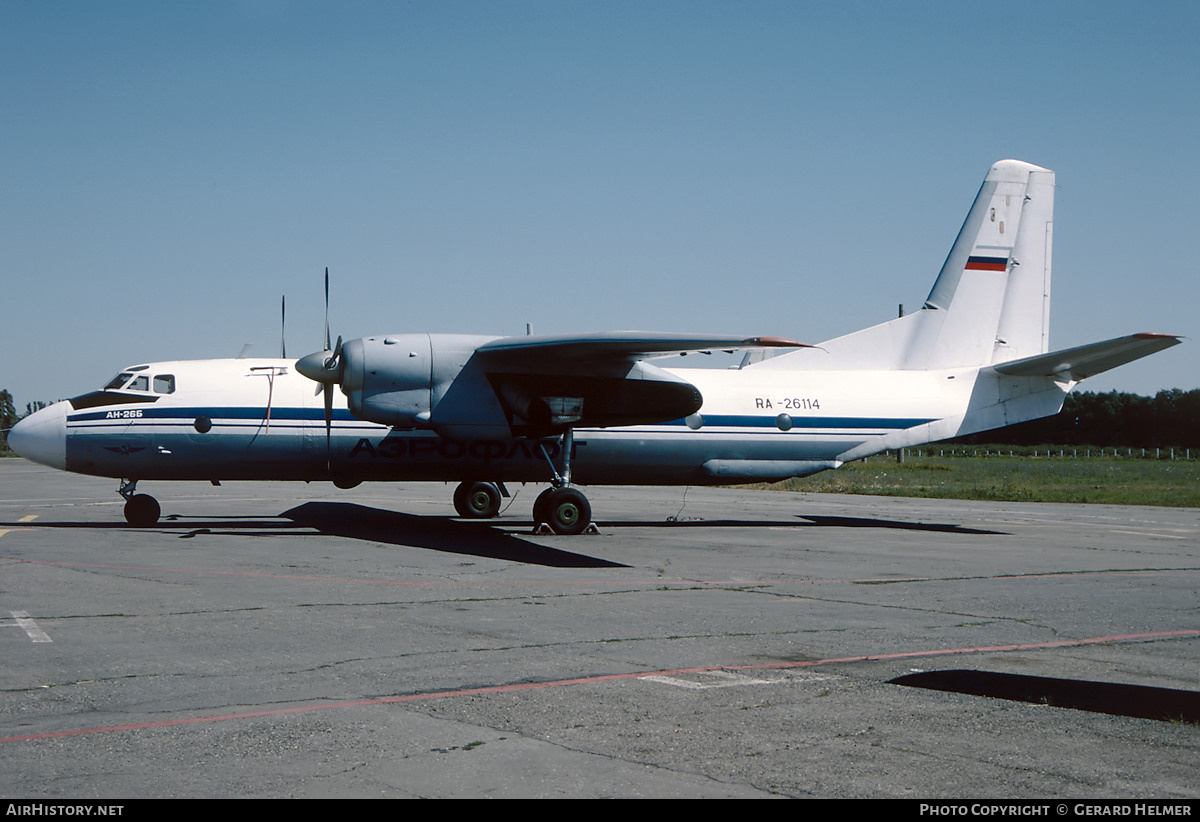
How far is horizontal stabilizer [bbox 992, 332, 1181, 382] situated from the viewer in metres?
20.4

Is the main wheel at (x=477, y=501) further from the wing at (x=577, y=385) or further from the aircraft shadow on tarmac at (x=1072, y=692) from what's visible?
the aircraft shadow on tarmac at (x=1072, y=692)

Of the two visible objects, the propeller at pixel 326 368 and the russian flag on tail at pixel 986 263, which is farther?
the russian flag on tail at pixel 986 263

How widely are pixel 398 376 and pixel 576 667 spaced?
38.2 feet

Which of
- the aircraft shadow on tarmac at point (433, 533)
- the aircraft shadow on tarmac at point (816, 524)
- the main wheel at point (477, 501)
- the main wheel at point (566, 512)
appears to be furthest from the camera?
the main wheel at point (477, 501)

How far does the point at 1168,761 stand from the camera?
571 cm

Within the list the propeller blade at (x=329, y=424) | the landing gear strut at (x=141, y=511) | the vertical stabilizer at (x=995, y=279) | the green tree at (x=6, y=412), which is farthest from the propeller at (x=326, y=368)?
the green tree at (x=6, y=412)

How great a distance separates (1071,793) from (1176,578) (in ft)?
38.0

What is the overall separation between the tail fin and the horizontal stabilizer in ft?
3.46

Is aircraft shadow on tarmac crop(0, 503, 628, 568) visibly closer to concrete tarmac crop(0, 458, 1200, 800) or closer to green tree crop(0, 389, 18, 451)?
concrete tarmac crop(0, 458, 1200, 800)

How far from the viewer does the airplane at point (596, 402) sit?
19.6m

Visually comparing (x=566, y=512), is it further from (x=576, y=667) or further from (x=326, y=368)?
(x=576, y=667)

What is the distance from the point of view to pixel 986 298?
2559cm

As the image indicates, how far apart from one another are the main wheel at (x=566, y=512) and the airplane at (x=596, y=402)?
1.2 inches
